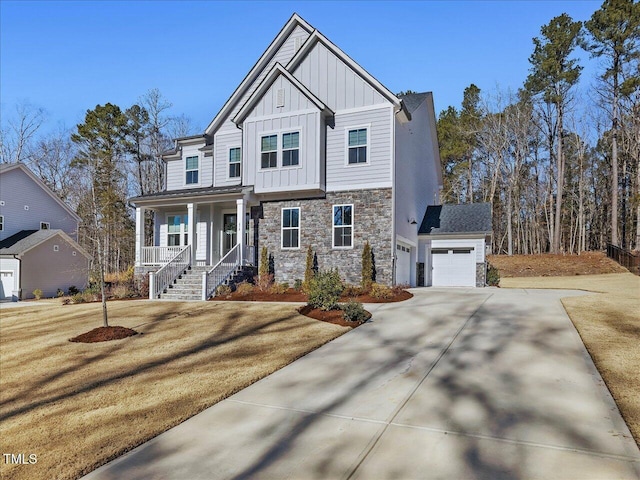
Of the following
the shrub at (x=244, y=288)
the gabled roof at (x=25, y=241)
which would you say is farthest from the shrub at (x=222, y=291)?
the gabled roof at (x=25, y=241)

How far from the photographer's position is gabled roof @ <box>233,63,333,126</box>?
1631cm

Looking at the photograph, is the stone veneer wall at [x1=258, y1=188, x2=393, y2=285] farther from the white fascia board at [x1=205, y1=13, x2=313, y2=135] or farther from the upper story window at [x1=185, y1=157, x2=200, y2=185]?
the upper story window at [x1=185, y1=157, x2=200, y2=185]

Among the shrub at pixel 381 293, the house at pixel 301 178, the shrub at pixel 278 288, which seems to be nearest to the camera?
the shrub at pixel 381 293

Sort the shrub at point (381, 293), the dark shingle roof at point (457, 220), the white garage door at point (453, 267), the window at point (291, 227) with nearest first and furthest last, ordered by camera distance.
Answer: the shrub at point (381, 293), the window at point (291, 227), the dark shingle roof at point (457, 220), the white garage door at point (453, 267)

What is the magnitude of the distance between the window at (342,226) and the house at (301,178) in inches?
1.6

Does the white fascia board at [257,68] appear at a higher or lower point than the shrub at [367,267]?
higher

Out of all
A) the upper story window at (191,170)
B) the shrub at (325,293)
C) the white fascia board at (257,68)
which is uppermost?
the white fascia board at (257,68)

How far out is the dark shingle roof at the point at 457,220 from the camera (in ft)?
65.3

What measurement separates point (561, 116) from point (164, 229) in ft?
111

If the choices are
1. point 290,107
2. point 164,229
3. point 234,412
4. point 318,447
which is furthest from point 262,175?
point 318,447

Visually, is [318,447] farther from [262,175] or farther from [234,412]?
[262,175]

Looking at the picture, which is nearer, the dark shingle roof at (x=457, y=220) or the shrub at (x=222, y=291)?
the shrub at (x=222, y=291)

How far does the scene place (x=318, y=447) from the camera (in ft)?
→ 13.4

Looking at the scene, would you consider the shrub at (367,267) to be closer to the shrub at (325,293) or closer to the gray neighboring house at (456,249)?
the shrub at (325,293)
